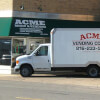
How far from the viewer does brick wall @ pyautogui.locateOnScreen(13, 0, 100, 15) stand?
1897 centimetres

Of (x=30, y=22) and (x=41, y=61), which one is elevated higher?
(x=30, y=22)

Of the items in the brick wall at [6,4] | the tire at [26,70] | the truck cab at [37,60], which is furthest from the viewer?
the brick wall at [6,4]

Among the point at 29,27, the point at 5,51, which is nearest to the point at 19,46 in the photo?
the point at 5,51

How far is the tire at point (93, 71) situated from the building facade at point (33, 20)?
15.1ft

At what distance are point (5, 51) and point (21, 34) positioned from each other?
2.24 meters

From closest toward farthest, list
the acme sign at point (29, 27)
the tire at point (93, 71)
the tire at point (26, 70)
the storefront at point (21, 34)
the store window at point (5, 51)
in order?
the tire at point (93, 71) → the tire at point (26, 70) → the storefront at point (21, 34) → the acme sign at point (29, 27) → the store window at point (5, 51)

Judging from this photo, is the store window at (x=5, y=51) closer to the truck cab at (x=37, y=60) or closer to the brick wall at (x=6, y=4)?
the brick wall at (x=6, y=4)

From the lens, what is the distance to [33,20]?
61.4ft

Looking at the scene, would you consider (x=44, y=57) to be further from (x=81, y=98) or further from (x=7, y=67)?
(x=81, y=98)

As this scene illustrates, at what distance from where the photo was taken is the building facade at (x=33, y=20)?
18.4m

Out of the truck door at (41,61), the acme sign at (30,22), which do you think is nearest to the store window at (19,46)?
the acme sign at (30,22)

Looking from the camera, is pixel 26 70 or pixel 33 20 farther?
pixel 33 20

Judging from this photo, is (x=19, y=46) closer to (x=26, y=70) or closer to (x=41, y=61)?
(x=26, y=70)

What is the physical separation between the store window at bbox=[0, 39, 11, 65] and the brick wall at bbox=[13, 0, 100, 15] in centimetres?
286
